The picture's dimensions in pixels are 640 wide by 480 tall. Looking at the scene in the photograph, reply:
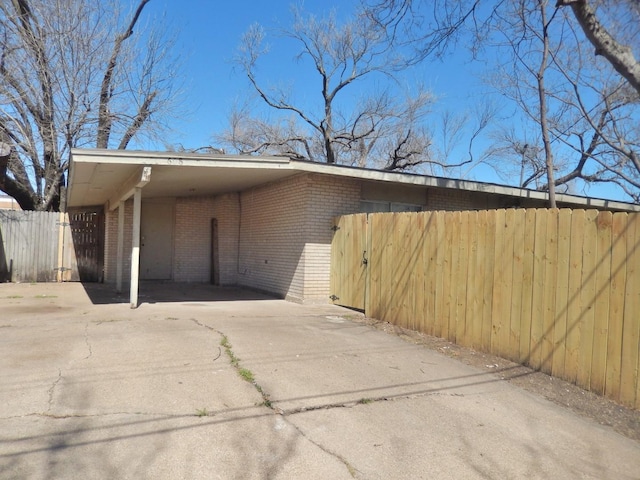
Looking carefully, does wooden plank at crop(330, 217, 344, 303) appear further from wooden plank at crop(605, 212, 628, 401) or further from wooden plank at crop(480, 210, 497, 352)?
wooden plank at crop(605, 212, 628, 401)

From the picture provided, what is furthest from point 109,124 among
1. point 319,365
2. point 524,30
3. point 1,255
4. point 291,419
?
point 291,419

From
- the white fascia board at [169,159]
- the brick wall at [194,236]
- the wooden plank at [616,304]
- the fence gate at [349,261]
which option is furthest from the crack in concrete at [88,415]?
the brick wall at [194,236]

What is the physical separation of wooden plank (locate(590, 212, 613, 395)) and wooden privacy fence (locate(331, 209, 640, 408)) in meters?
0.01

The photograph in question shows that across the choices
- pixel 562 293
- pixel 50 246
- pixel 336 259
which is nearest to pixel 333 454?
pixel 562 293

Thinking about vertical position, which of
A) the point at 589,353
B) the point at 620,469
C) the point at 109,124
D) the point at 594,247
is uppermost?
the point at 109,124

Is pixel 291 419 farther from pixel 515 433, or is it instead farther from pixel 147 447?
pixel 515 433

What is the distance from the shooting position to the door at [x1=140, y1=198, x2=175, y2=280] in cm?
1548

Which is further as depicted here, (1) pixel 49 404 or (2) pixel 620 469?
(1) pixel 49 404

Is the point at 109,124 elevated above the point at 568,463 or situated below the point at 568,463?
above

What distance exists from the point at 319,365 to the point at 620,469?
3.12m

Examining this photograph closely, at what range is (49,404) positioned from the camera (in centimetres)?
421

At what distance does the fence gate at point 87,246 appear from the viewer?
598 inches

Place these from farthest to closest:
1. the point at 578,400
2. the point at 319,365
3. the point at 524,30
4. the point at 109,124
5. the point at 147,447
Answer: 1. the point at 109,124
2. the point at 524,30
3. the point at 319,365
4. the point at 578,400
5. the point at 147,447

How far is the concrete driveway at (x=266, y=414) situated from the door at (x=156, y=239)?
8440 mm
